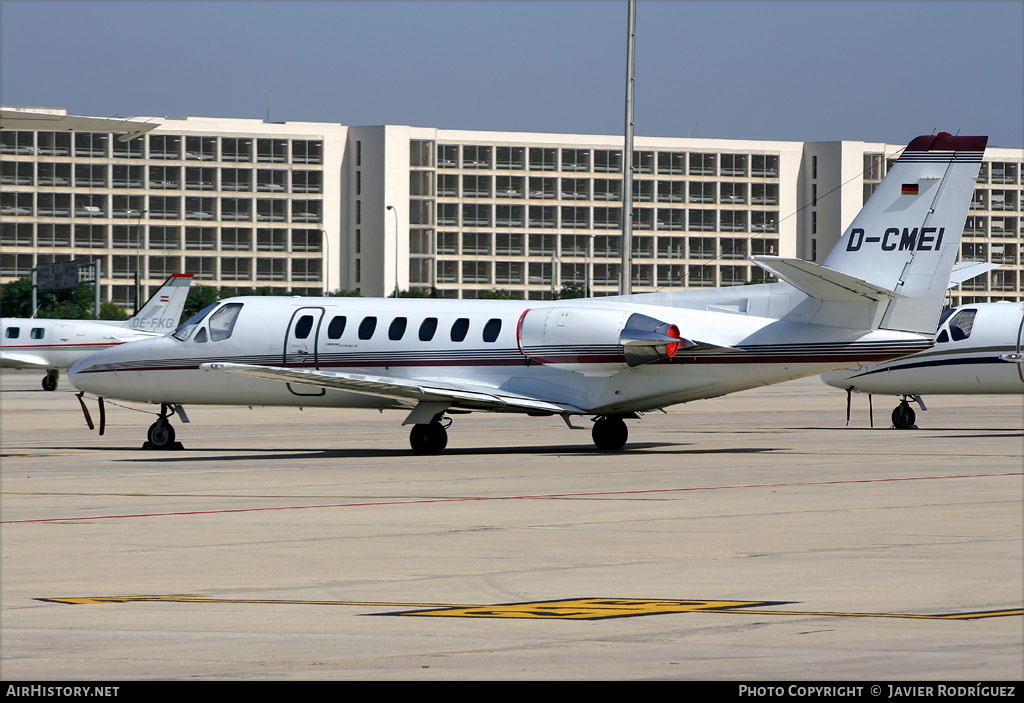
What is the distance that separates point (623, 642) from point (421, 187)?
150128 mm

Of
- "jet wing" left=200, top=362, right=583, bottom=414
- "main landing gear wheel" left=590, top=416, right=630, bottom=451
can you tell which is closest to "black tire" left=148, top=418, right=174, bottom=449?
"jet wing" left=200, top=362, right=583, bottom=414

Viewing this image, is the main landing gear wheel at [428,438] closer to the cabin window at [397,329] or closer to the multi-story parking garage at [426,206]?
the cabin window at [397,329]

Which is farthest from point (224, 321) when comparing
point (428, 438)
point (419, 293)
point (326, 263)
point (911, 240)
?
point (326, 263)

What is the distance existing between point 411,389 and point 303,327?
3.13 meters

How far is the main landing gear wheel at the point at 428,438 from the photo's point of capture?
2727 centimetres

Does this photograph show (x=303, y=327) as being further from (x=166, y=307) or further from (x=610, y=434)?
(x=166, y=307)

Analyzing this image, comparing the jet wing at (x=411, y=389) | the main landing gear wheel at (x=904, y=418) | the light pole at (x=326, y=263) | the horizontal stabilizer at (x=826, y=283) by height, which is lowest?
the main landing gear wheel at (x=904, y=418)

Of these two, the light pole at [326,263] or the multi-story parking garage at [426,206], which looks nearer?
the multi-story parking garage at [426,206]

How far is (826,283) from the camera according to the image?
82.6 ft

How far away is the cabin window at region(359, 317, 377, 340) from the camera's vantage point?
2817 centimetres

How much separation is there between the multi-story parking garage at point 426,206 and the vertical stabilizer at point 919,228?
119785mm

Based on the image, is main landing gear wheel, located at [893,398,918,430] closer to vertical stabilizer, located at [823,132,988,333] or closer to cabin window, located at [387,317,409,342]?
vertical stabilizer, located at [823,132,988,333]

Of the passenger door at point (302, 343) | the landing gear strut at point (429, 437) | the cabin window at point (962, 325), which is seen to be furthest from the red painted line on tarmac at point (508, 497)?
the cabin window at point (962, 325)
